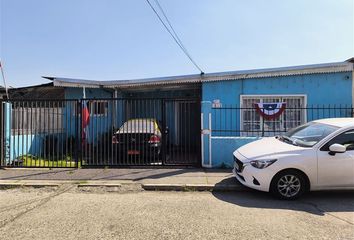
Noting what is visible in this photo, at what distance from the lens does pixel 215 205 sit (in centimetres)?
580

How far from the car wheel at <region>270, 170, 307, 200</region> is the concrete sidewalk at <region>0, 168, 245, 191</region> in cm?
95

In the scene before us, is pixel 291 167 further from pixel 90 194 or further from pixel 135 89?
pixel 135 89

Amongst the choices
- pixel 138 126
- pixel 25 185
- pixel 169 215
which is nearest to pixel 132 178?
pixel 25 185

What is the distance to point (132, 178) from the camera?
7.74 metres

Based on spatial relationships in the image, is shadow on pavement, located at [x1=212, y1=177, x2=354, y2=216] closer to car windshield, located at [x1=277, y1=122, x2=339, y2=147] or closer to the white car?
the white car

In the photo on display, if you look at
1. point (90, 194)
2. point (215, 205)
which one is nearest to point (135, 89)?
point (90, 194)

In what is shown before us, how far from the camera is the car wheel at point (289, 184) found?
6.16 metres

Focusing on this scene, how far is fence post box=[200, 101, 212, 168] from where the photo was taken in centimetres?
904

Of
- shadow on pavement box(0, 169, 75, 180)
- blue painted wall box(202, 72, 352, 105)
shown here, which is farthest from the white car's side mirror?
blue painted wall box(202, 72, 352, 105)

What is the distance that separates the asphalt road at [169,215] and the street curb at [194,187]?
21 centimetres

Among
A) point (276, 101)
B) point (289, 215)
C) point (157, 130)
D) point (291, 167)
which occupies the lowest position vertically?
point (289, 215)

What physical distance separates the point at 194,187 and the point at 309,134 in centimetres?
274

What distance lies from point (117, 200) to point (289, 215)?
3.13m

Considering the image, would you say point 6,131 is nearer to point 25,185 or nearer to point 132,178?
point 25,185
